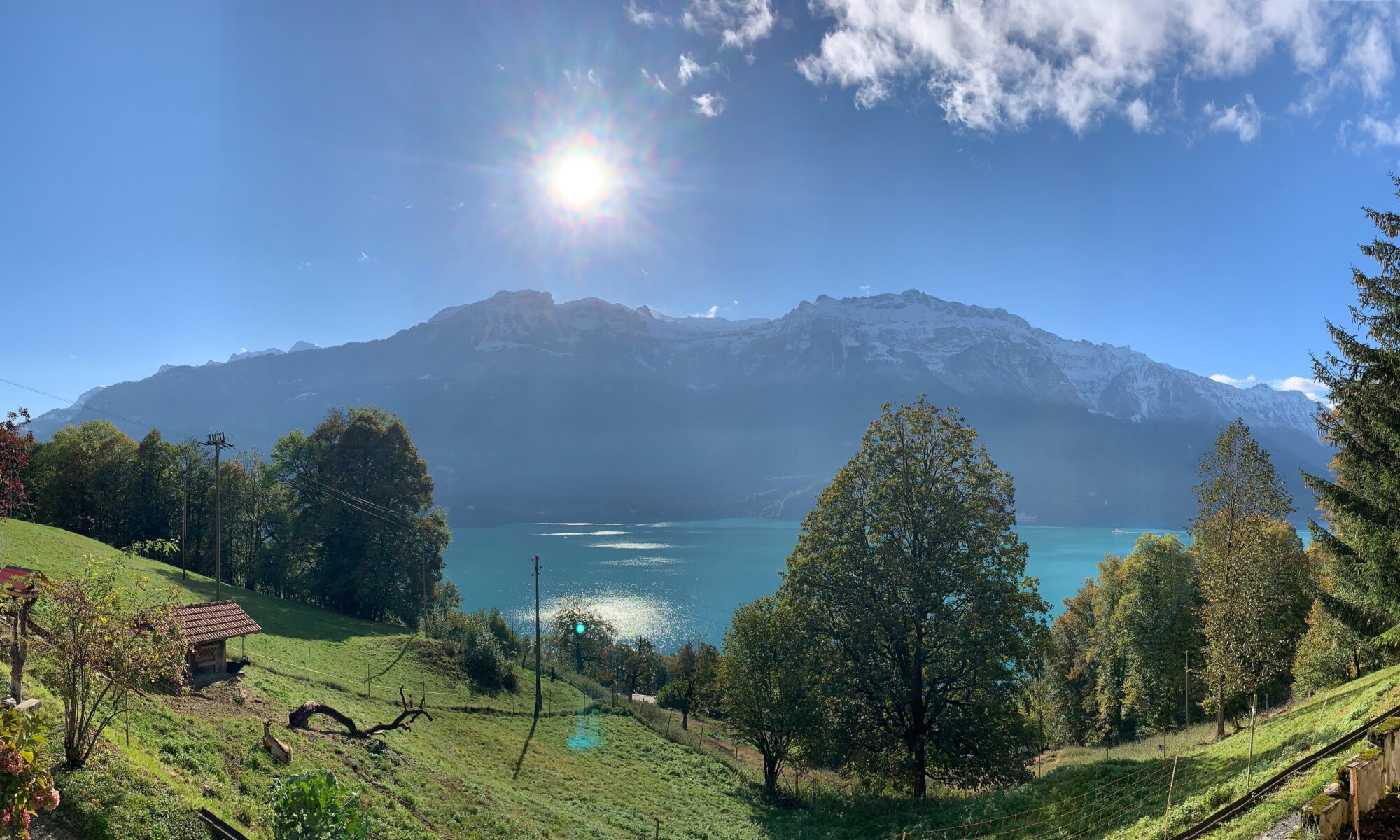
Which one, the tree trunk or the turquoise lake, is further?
the turquoise lake

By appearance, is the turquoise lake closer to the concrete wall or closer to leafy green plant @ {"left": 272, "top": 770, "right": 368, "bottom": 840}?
leafy green plant @ {"left": 272, "top": 770, "right": 368, "bottom": 840}

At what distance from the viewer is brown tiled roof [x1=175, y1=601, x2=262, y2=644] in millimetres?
17500

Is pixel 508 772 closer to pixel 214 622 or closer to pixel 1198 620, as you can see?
pixel 214 622

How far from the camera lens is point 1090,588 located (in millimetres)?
43750

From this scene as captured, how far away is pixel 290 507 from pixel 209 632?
112 feet

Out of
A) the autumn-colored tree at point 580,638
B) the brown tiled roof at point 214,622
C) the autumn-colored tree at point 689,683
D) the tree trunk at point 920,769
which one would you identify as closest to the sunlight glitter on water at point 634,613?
the autumn-colored tree at point 580,638

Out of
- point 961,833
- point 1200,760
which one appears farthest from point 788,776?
point 1200,760

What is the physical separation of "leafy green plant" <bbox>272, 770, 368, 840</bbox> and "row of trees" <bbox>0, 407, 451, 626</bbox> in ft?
119

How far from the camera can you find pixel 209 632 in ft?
58.2

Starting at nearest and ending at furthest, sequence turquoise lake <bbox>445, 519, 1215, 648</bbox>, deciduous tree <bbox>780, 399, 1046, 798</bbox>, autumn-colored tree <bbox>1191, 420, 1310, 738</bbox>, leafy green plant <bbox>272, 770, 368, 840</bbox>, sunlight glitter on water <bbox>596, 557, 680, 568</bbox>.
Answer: leafy green plant <bbox>272, 770, 368, 840</bbox>
deciduous tree <bbox>780, 399, 1046, 798</bbox>
autumn-colored tree <bbox>1191, 420, 1310, 738</bbox>
turquoise lake <bbox>445, 519, 1215, 648</bbox>
sunlight glitter on water <bbox>596, 557, 680, 568</bbox>

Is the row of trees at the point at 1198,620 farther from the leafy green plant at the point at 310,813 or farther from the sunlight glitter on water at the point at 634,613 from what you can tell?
the sunlight glitter on water at the point at 634,613

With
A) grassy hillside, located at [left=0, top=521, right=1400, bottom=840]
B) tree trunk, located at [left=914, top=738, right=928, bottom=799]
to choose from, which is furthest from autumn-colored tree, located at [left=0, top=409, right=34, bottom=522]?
tree trunk, located at [left=914, top=738, right=928, bottom=799]

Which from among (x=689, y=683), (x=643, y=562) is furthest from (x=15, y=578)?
(x=643, y=562)

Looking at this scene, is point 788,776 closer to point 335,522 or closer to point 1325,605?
point 1325,605
